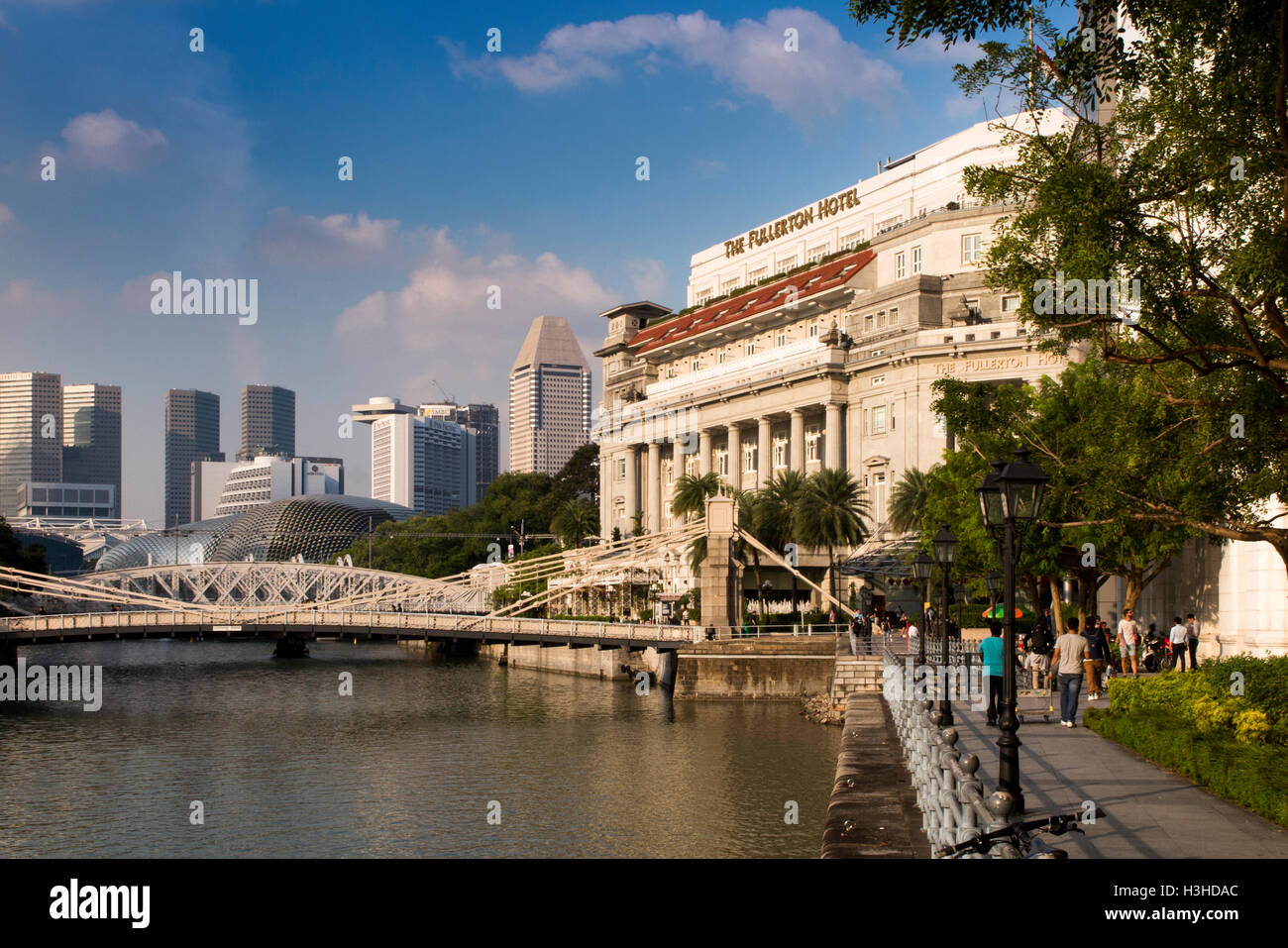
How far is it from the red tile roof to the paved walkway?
57.8 m

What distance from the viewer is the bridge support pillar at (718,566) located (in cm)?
5406

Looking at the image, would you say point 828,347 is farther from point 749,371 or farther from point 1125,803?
point 1125,803

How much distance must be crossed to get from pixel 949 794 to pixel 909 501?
2013 inches

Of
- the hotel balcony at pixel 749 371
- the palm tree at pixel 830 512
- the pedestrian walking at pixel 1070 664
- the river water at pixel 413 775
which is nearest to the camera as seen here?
the pedestrian walking at pixel 1070 664

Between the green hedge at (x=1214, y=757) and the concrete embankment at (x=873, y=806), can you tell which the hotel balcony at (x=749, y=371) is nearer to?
the concrete embankment at (x=873, y=806)

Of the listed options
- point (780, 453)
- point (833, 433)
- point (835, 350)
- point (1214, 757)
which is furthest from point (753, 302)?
point (1214, 757)

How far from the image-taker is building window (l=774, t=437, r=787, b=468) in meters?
82.8

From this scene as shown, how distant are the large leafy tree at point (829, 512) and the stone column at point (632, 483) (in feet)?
121

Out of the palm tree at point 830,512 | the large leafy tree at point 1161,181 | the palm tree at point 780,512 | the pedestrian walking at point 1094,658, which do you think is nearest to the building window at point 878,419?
the palm tree at point 780,512

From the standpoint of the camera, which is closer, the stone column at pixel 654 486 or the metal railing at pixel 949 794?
the metal railing at pixel 949 794

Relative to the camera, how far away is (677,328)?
3816 inches

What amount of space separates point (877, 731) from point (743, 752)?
44.6 ft

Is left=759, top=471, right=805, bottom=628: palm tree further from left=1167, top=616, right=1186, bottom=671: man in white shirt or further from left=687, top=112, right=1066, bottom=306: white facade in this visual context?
left=1167, top=616, right=1186, bottom=671: man in white shirt
